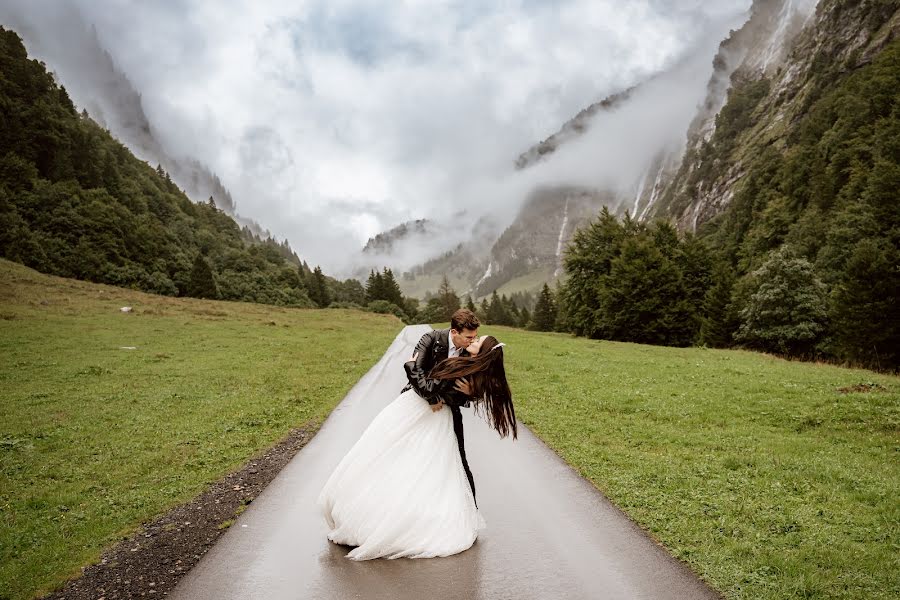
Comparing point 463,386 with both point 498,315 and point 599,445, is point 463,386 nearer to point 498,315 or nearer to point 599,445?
point 599,445

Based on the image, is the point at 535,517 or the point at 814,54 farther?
the point at 814,54

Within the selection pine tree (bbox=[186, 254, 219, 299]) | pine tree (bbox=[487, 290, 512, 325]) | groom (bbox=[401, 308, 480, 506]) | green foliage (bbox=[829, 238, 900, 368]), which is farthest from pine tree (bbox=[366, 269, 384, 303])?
groom (bbox=[401, 308, 480, 506])

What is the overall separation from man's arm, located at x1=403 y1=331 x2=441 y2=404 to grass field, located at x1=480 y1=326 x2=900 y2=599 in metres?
3.64

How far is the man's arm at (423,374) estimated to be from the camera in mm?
6379

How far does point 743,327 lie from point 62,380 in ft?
167

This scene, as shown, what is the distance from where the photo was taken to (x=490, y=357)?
6.47 m

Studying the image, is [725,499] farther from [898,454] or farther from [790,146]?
[790,146]

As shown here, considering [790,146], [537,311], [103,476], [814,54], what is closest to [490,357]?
[103,476]

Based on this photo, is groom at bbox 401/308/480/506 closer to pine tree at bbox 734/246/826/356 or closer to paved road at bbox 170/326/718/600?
paved road at bbox 170/326/718/600

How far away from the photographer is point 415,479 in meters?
6.31

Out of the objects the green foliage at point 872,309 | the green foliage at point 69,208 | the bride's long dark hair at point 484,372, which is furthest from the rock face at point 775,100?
the bride's long dark hair at point 484,372

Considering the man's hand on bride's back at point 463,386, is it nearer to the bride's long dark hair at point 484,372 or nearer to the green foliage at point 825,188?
the bride's long dark hair at point 484,372

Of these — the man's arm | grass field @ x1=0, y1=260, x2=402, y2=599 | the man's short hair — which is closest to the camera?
the man's arm

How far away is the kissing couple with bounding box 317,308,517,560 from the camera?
20.3 feet
